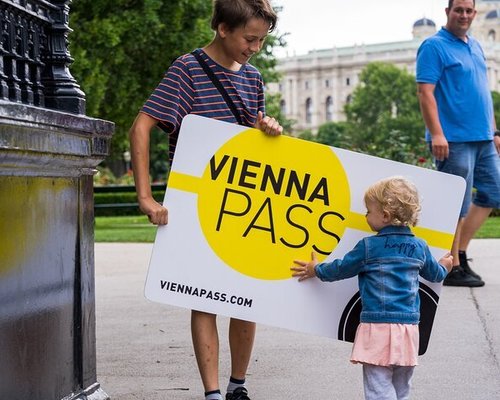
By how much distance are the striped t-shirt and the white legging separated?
103cm

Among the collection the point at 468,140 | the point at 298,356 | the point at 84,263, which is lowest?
the point at 298,356

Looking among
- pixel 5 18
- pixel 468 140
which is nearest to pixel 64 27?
pixel 5 18

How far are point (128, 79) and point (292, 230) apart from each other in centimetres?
1924

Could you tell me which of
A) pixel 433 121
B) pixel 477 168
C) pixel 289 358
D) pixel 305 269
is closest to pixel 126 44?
pixel 477 168

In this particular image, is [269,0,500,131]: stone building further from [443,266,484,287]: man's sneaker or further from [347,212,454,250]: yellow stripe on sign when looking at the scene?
[347,212,454,250]: yellow stripe on sign

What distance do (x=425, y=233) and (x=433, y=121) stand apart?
10.9 feet

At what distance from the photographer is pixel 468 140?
7.27 m

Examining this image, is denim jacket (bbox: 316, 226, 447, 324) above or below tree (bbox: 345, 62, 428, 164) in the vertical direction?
below

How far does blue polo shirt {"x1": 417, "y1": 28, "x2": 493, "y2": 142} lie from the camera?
7.31 m

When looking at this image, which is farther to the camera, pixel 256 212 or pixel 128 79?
pixel 128 79

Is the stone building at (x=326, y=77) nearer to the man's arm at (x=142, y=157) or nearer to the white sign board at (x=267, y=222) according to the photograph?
the white sign board at (x=267, y=222)

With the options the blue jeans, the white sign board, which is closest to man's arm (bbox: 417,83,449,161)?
the blue jeans

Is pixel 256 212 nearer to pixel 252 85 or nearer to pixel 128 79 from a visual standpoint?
pixel 252 85

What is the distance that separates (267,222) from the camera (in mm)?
3893
